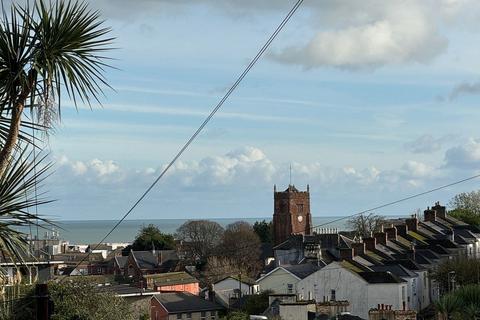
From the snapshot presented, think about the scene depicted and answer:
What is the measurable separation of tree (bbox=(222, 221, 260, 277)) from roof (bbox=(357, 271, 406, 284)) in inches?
2036

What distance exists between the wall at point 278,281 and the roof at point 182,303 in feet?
15.6

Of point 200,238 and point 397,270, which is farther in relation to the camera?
point 200,238

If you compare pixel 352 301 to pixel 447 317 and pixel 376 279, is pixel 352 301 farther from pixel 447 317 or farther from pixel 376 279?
pixel 447 317

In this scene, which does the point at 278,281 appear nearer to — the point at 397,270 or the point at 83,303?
the point at 397,270

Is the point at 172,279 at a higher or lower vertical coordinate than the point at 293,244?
lower

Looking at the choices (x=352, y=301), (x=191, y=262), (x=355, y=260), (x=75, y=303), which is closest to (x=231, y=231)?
(x=191, y=262)

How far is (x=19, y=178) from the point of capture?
43.4 ft

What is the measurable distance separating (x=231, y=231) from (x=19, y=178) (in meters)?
113

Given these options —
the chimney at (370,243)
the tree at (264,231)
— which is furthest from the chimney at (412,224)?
the tree at (264,231)

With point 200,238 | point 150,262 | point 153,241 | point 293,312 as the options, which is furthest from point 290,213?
point 293,312

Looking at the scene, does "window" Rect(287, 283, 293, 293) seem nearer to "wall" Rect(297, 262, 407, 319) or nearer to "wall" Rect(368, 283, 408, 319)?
"wall" Rect(297, 262, 407, 319)

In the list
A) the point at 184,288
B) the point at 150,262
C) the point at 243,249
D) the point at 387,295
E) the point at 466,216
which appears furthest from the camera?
the point at 150,262

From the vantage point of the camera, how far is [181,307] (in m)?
63.0

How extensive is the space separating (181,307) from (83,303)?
3007cm
